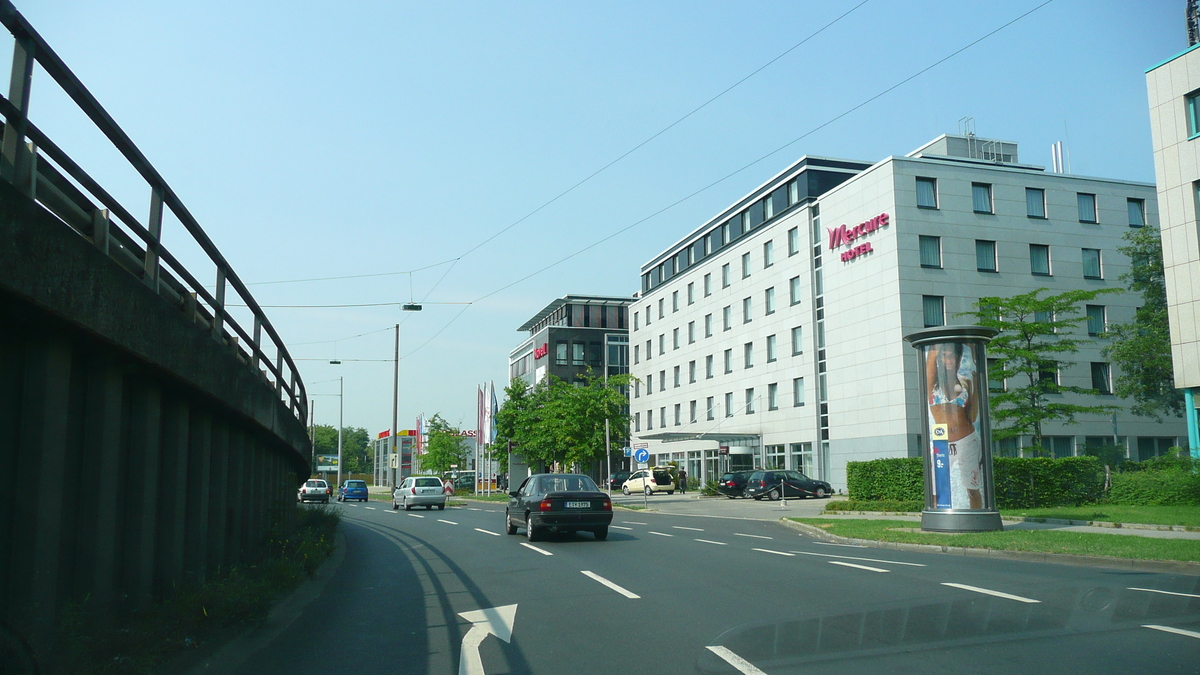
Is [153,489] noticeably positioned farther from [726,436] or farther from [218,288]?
[726,436]

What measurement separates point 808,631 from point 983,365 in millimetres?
13538

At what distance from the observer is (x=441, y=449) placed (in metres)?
77.2

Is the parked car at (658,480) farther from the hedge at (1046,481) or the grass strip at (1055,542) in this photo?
the grass strip at (1055,542)

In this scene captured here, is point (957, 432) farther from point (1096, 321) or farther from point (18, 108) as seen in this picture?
point (1096, 321)

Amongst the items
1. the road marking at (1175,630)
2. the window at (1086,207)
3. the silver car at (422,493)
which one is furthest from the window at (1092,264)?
the road marking at (1175,630)

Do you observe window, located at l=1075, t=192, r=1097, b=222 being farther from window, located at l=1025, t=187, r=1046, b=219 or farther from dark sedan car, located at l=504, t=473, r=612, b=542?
dark sedan car, located at l=504, t=473, r=612, b=542

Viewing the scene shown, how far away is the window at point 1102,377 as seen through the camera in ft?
150

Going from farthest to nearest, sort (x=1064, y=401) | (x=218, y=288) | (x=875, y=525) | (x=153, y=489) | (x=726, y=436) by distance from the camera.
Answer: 1. (x=726, y=436)
2. (x=1064, y=401)
3. (x=875, y=525)
4. (x=218, y=288)
5. (x=153, y=489)

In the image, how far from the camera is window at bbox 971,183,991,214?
4506cm

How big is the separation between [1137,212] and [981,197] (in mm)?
10393

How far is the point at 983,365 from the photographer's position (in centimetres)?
1928

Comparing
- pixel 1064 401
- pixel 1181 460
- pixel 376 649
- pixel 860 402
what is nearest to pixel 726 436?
pixel 860 402

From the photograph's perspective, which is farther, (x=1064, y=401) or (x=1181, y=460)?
(x=1064, y=401)

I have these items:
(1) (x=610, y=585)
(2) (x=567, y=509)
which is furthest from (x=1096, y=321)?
(1) (x=610, y=585)
